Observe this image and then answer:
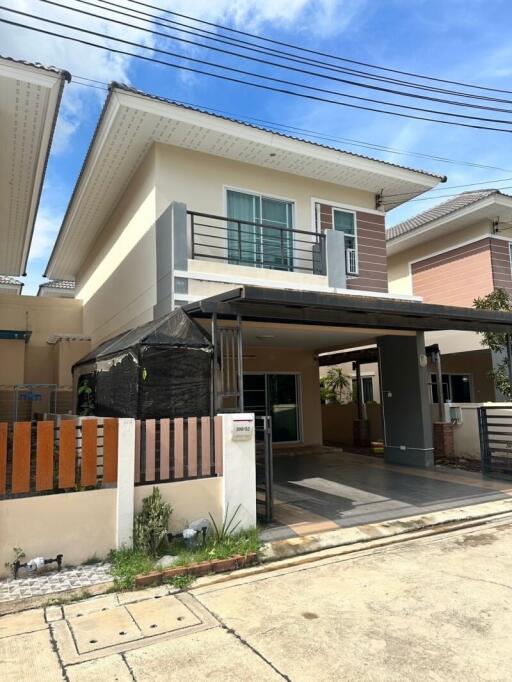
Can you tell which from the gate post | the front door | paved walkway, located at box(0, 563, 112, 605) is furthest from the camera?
the front door

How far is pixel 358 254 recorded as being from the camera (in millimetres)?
11352

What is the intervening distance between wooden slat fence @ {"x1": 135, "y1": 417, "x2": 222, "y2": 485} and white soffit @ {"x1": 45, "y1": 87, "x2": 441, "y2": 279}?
5.54 m

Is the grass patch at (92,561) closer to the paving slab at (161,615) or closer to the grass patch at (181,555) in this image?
the grass patch at (181,555)

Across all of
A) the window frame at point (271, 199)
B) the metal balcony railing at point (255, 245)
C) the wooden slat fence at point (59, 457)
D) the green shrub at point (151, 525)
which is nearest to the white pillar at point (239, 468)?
the green shrub at point (151, 525)

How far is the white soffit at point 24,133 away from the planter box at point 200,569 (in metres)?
6.30

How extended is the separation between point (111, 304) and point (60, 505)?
25.3 ft

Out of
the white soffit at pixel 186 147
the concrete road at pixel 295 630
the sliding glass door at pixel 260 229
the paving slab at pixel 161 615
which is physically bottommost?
the concrete road at pixel 295 630

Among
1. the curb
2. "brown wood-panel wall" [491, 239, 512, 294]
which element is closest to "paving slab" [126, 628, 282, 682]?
the curb

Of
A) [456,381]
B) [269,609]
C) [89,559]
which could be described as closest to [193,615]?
[269,609]

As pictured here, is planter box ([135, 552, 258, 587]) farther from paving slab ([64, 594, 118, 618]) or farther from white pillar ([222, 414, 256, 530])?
white pillar ([222, 414, 256, 530])

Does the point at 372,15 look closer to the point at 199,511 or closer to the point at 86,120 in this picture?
the point at 86,120

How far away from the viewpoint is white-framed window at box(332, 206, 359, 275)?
1111cm

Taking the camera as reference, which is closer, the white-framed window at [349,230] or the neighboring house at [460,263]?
the white-framed window at [349,230]

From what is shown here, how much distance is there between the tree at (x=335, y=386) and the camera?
19997 mm
